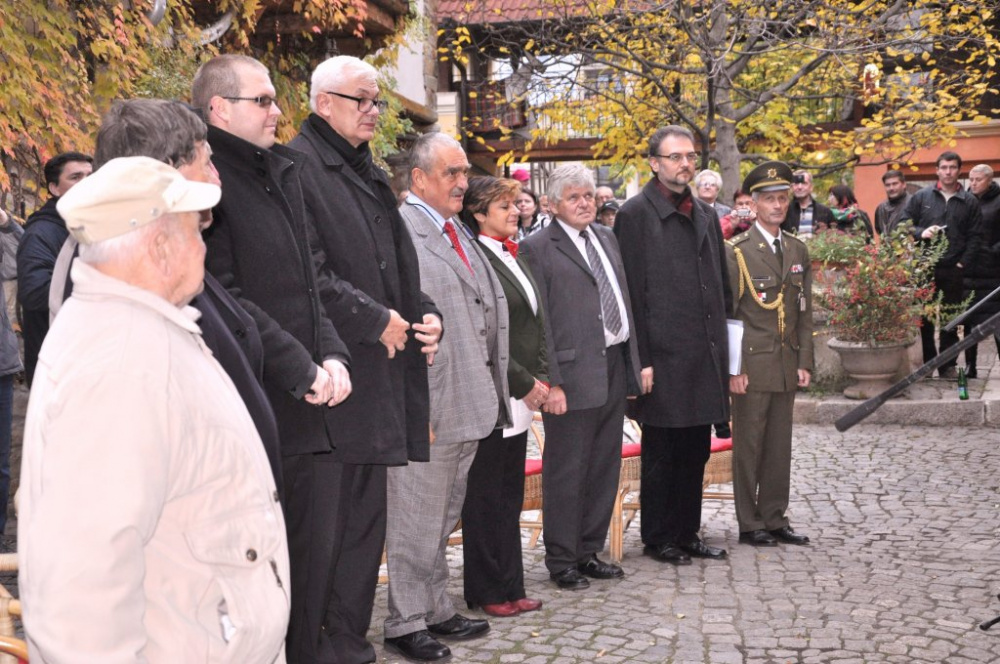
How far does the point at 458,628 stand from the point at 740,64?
1051cm

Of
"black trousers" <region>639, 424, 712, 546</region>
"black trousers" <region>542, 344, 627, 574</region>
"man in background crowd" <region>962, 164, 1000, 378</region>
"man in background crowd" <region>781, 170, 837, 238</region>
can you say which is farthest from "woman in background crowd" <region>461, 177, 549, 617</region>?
"man in background crowd" <region>781, 170, 837, 238</region>

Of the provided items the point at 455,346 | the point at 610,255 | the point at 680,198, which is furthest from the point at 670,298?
the point at 455,346

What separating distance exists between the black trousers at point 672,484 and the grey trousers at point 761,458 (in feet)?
1.08

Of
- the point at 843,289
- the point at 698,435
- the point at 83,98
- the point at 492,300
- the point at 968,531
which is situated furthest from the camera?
the point at 843,289

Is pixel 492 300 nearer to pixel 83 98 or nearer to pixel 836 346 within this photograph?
pixel 83 98

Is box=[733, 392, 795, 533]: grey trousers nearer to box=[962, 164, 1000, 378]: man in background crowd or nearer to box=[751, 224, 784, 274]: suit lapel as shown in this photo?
box=[751, 224, 784, 274]: suit lapel

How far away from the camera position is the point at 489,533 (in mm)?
5391

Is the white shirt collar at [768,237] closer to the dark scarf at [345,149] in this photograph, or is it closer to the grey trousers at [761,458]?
the grey trousers at [761,458]

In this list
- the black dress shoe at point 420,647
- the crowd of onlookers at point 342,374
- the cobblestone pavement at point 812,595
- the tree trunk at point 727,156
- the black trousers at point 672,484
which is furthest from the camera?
the tree trunk at point 727,156

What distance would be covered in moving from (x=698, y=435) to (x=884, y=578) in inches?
45.7

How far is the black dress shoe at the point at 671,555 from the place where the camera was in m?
6.29

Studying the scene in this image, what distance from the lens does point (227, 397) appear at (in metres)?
2.25

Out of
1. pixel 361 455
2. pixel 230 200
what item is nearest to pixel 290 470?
pixel 361 455

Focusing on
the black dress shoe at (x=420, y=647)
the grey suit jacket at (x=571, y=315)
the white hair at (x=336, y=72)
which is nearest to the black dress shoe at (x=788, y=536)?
the grey suit jacket at (x=571, y=315)
